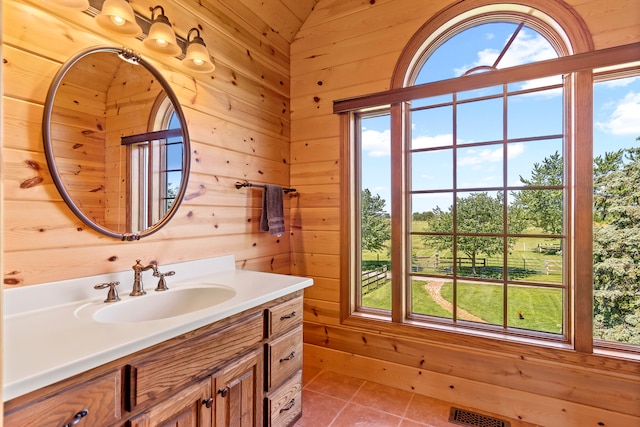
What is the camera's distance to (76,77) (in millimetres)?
1322

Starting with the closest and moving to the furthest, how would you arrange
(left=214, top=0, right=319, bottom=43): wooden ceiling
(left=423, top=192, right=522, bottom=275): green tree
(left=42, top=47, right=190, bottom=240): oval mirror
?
(left=42, top=47, right=190, bottom=240): oval mirror
(left=423, top=192, right=522, bottom=275): green tree
(left=214, top=0, right=319, bottom=43): wooden ceiling

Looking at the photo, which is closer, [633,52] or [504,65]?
[633,52]

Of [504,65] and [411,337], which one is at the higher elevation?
[504,65]

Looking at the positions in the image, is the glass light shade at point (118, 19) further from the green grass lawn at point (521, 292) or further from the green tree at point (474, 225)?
the green grass lawn at point (521, 292)

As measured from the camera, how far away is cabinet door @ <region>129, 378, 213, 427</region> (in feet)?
3.34

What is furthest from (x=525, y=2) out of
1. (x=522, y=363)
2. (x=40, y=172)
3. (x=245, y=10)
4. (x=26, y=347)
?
(x=26, y=347)

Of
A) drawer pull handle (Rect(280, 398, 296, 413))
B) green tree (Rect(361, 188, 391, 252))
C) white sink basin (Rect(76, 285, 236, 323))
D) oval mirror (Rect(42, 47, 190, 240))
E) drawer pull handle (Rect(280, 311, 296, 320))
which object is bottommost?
drawer pull handle (Rect(280, 398, 296, 413))

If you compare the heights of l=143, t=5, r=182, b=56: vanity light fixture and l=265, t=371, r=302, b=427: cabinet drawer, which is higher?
l=143, t=5, r=182, b=56: vanity light fixture

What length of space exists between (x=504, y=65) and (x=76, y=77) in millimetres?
2214

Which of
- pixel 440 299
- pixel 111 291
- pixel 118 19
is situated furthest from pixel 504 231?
pixel 118 19

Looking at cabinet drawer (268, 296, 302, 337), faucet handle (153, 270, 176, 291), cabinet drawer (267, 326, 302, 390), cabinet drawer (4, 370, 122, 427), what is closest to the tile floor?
cabinet drawer (267, 326, 302, 390)

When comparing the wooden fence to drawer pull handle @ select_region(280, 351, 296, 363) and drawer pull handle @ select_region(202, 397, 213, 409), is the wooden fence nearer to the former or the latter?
drawer pull handle @ select_region(280, 351, 296, 363)

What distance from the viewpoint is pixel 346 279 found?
231 centimetres

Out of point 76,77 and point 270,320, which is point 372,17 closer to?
point 76,77
